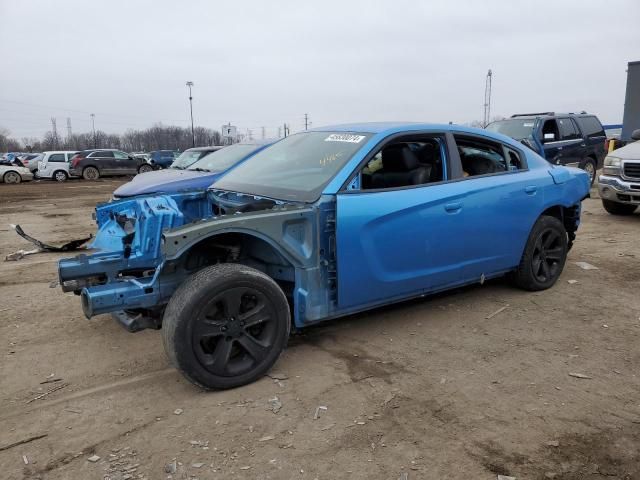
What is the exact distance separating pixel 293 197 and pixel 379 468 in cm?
192

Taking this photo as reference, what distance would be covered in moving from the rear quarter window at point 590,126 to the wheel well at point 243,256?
12.5 metres

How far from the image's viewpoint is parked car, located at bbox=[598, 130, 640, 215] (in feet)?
29.5

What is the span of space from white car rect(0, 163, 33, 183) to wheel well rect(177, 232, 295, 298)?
82.9 feet

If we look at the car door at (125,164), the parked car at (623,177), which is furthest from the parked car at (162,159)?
the parked car at (623,177)

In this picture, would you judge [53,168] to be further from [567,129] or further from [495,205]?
[495,205]

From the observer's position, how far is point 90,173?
85.9 ft

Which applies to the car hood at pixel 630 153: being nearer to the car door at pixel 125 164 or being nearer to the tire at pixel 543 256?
the tire at pixel 543 256

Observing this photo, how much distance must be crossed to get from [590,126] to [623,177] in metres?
5.43

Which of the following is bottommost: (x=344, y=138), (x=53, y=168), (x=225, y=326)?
(x=225, y=326)

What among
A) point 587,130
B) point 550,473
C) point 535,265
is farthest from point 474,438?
point 587,130

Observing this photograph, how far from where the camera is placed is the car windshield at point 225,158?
8.73 metres

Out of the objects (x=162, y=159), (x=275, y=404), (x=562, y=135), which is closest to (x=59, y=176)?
(x=162, y=159)

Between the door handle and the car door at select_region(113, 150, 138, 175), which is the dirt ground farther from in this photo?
the car door at select_region(113, 150, 138, 175)

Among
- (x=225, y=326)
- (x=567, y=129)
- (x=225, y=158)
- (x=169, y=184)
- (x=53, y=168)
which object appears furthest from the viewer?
(x=53, y=168)
